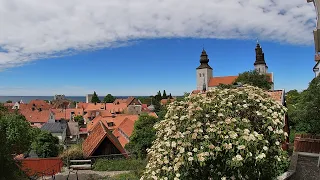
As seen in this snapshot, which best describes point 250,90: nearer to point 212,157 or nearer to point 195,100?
point 195,100

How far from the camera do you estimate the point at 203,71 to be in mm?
93875

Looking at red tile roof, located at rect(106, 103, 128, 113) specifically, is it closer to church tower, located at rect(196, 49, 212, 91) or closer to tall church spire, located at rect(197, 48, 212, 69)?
church tower, located at rect(196, 49, 212, 91)

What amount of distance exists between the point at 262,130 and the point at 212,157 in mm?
1504

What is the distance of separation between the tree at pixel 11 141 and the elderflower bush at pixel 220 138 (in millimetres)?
5974

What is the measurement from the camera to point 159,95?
126m

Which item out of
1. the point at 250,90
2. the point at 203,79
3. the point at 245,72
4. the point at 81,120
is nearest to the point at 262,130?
the point at 250,90

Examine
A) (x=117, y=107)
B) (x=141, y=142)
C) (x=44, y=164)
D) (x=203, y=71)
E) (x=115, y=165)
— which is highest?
(x=203, y=71)

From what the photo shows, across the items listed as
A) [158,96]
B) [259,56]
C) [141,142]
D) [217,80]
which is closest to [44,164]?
[141,142]

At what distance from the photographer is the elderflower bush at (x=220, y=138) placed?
242 inches

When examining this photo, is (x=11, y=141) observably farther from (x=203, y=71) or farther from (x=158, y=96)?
(x=158, y=96)

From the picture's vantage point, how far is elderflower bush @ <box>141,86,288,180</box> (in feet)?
20.2

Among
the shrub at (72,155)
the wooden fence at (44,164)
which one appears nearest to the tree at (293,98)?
the shrub at (72,155)

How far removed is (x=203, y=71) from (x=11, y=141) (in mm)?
84251

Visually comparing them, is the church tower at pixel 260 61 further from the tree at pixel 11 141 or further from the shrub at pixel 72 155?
the tree at pixel 11 141
